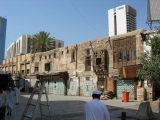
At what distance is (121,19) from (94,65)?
272 inches

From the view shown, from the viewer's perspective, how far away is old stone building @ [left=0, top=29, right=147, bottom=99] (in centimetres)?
2169

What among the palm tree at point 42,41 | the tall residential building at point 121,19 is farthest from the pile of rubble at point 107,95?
the palm tree at point 42,41

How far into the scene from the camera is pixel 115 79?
23.3 m

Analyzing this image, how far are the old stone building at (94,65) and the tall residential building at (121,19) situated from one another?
Result: 1.64m

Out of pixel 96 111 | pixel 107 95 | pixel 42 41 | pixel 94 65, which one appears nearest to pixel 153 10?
pixel 107 95

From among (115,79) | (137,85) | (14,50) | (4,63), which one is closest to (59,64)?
(115,79)

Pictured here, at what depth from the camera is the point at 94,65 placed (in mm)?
26000

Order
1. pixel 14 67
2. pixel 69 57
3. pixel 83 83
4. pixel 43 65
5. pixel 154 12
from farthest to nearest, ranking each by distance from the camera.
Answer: pixel 14 67, pixel 43 65, pixel 69 57, pixel 83 83, pixel 154 12

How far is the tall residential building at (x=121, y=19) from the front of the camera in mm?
22597

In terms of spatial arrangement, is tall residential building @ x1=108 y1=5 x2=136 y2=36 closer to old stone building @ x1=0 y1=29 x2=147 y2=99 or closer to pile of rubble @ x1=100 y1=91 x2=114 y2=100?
old stone building @ x1=0 y1=29 x2=147 y2=99

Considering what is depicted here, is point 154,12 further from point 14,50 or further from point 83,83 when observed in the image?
point 14,50

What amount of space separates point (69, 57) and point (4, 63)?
31194mm

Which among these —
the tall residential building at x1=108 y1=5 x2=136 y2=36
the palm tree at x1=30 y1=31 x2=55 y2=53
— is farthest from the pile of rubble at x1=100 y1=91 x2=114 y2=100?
the palm tree at x1=30 y1=31 x2=55 y2=53

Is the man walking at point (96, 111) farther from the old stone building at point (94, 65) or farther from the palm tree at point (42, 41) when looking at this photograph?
the palm tree at point (42, 41)
